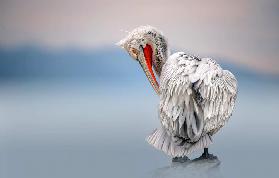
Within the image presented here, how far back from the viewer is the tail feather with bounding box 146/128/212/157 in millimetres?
3967

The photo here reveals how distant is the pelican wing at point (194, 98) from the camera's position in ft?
12.7

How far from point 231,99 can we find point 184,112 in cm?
35

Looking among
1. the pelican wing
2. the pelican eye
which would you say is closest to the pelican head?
the pelican eye

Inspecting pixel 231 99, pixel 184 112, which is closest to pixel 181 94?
pixel 184 112

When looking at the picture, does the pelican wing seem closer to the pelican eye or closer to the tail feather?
the tail feather

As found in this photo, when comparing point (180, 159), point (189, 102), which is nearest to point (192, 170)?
point (180, 159)

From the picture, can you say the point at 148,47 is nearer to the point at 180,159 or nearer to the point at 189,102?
the point at 189,102

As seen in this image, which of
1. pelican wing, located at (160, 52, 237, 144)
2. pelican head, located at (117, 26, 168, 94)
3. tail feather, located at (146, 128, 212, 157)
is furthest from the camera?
pelican head, located at (117, 26, 168, 94)

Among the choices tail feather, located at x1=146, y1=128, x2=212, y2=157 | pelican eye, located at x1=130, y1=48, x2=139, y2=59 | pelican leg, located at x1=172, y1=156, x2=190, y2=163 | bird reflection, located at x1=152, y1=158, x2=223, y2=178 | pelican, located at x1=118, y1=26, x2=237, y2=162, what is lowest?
bird reflection, located at x1=152, y1=158, x2=223, y2=178

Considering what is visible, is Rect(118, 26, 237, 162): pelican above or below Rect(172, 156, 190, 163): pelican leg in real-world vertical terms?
above

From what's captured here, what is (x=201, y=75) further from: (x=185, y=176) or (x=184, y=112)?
(x=185, y=176)

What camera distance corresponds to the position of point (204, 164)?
400 cm

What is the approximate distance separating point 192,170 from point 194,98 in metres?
0.47

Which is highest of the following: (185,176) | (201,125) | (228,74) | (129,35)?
(129,35)
